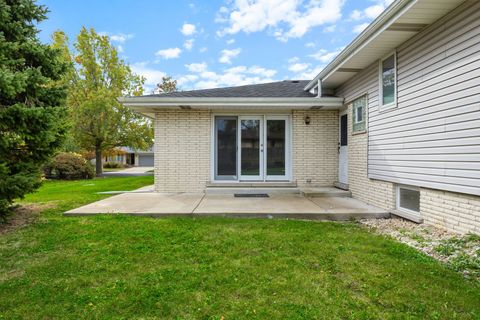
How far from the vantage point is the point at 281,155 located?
8133 mm

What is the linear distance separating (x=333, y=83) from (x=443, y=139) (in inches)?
161

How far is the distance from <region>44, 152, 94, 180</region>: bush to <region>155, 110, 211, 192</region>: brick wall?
1062 cm

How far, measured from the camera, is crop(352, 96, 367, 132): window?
6.55m

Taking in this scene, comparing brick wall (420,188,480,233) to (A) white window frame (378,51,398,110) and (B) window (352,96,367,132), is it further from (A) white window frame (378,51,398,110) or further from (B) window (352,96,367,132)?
(B) window (352,96,367,132)

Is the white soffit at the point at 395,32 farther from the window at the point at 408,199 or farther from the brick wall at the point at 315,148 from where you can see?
the window at the point at 408,199

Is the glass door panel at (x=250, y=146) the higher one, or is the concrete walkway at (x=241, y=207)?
the glass door panel at (x=250, y=146)

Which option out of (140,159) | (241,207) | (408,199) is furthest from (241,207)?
(140,159)

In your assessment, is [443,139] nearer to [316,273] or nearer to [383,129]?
[383,129]

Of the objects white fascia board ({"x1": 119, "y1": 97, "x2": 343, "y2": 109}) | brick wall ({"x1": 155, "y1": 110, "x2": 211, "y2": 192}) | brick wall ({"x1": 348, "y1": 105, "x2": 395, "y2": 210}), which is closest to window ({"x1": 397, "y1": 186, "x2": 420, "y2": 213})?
brick wall ({"x1": 348, "y1": 105, "x2": 395, "y2": 210})

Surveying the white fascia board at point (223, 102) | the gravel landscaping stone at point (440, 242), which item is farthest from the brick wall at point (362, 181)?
the white fascia board at point (223, 102)

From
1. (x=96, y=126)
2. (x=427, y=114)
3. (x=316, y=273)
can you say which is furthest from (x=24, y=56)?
(x=96, y=126)

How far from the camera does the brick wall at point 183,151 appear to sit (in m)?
7.81

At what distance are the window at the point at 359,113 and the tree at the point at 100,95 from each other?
14.3 m

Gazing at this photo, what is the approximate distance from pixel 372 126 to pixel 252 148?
128 inches
